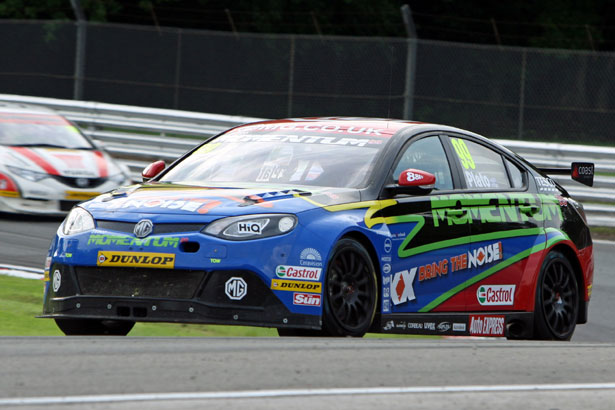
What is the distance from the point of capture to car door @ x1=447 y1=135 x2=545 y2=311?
823 centimetres

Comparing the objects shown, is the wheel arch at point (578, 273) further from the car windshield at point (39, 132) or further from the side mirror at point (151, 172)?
the car windshield at point (39, 132)

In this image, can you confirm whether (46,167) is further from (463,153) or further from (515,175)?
(463,153)

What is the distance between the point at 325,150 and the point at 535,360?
201 centimetres

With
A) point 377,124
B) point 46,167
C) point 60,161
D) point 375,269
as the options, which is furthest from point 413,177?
point 60,161

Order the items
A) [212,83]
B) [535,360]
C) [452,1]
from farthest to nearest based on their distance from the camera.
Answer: [452,1] → [212,83] → [535,360]

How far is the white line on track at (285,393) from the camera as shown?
489 centimetres

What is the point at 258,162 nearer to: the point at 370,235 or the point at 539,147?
the point at 370,235

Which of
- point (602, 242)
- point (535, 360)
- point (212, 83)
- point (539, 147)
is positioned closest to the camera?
point (535, 360)

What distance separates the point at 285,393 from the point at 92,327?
2.48 m

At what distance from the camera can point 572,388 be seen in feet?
19.5

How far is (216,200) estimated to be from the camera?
23.2ft

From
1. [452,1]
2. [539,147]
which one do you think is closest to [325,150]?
[539,147]

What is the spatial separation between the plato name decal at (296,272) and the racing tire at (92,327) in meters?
0.99

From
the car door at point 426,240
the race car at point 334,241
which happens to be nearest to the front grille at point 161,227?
the race car at point 334,241
